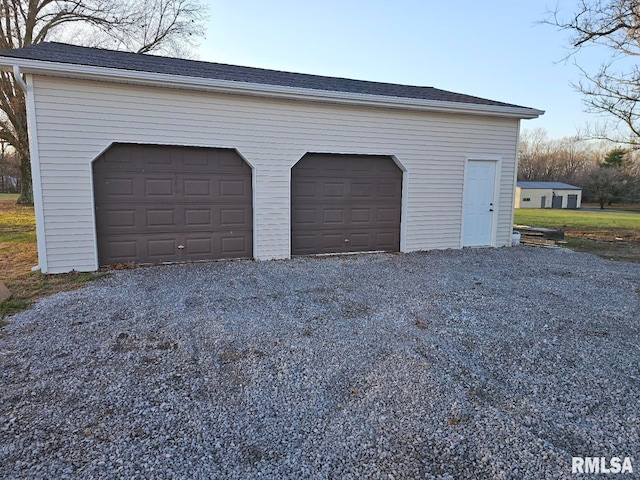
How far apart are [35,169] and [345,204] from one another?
4970 mm

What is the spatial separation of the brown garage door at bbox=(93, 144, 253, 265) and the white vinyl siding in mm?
201

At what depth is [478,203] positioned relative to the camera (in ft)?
27.3

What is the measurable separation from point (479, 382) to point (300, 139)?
5226 mm

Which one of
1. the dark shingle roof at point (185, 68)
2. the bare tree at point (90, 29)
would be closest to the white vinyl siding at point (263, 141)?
the dark shingle roof at point (185, 68)

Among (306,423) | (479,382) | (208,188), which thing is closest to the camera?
(306,423)

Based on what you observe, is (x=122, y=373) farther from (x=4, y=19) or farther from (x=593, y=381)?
(x=4, y=19)

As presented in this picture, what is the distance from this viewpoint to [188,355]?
10.0ft

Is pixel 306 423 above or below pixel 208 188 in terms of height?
below

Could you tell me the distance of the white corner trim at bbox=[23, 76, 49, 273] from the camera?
17.4ft

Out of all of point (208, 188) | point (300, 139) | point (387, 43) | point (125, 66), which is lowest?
Answer: point (208, 188)

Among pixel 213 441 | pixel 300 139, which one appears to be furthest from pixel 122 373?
pixel 300 139

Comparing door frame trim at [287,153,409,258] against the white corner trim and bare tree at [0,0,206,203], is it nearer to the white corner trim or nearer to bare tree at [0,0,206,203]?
the white corner trim

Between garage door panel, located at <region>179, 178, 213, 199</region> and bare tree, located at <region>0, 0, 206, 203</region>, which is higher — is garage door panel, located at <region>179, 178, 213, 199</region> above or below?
below

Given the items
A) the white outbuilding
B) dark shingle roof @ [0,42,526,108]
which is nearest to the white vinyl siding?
dark shingle roof @ [0,42,526,108]
